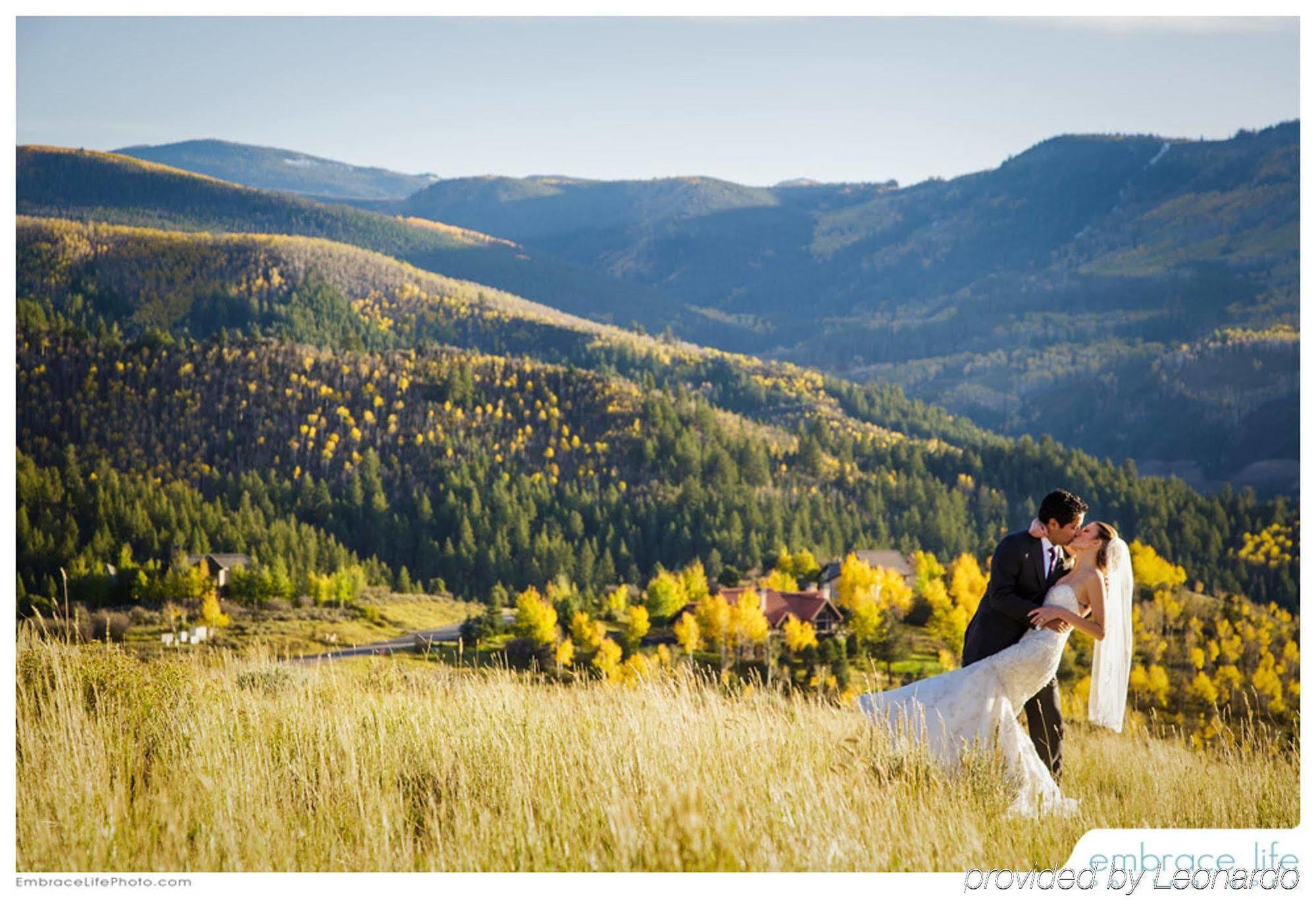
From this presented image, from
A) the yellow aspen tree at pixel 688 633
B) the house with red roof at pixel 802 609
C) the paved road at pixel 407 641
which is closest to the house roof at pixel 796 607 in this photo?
the house with red roof at pixel 802 609

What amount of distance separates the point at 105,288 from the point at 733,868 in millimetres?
144540

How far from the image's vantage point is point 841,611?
39.0 m

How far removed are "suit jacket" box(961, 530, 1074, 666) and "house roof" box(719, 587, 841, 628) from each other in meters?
30.2

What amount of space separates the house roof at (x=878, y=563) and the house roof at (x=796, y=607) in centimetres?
1363

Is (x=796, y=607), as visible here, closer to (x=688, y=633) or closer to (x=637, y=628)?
(x=688, y=633)

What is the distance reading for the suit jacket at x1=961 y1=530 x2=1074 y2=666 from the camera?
5.01 metres

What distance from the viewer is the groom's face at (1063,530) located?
4992 millimetres

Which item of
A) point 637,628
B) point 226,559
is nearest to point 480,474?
point 226,559

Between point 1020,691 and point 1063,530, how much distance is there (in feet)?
2.46

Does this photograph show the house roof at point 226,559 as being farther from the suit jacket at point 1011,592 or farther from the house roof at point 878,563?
the suit jacket at point 1011,592

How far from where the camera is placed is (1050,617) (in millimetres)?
4934

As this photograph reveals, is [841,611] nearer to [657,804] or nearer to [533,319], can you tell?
[657,804]

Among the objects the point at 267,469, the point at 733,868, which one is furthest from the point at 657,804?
the point at 267,469

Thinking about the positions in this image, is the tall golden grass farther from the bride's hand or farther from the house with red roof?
the house with red roof
